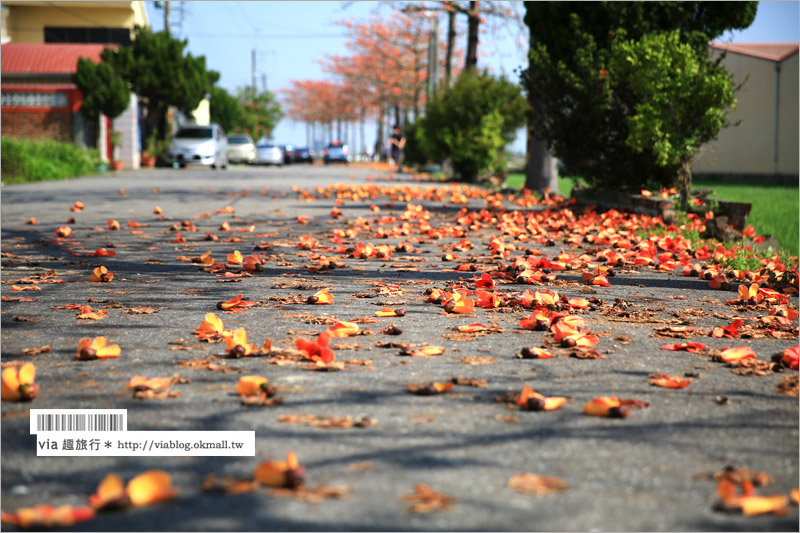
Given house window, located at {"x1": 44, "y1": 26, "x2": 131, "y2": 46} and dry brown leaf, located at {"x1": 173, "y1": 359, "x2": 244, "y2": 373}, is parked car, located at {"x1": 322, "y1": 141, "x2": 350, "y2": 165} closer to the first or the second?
house window, located at {"x1": 44, "y1": 26, "x2": 131, "y2": 46}

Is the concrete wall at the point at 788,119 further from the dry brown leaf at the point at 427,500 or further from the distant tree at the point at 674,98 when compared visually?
the dry brown leaf at the point at 427,500

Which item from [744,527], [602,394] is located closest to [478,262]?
[602,394]

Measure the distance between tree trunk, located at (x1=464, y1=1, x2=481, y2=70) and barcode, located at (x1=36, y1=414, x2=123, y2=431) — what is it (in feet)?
72.5

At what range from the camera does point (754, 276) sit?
591cm

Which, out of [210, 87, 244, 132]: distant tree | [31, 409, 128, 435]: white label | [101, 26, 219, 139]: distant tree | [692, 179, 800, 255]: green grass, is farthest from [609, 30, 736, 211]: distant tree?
[210, 87, 244, 132]: distant tree

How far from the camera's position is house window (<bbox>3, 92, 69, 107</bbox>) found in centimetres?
2939

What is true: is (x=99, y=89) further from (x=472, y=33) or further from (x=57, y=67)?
(x=472, y=33)

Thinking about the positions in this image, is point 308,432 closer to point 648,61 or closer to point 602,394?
point 602,394

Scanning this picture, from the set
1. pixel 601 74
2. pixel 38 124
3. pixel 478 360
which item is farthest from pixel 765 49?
pixel 478 360

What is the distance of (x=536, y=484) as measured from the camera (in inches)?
80.2

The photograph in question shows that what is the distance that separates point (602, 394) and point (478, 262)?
3.82 metres

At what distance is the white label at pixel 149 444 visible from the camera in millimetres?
2229

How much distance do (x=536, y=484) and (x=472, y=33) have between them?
922 inches

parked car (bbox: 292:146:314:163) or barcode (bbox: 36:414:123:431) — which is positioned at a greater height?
parked car (bbox: 292:146:314:163)
